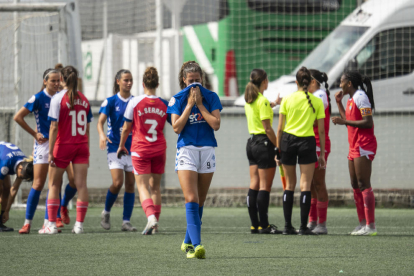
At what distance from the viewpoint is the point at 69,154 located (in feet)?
25.8

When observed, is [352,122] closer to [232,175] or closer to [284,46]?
[232,175]

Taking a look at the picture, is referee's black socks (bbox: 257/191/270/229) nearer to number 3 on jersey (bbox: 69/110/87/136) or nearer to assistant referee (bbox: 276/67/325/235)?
assistant referee (bbox: 276/67/325/235)

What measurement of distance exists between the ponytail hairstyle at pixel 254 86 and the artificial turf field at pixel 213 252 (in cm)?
161

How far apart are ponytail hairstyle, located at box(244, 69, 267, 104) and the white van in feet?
17.2

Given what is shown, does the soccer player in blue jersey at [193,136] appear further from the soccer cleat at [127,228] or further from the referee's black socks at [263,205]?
the soccer cleat at [127,228]

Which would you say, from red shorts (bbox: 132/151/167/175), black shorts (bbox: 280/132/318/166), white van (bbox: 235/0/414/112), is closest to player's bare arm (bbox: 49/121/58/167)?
red shorts (bbox: 132/151/167/175)

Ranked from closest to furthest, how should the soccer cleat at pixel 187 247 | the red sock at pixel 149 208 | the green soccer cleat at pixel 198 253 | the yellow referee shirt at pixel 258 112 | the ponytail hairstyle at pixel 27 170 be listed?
1. the green soccer cleat at pixel 198 253
2. the soccer cleat at pixel 187 247
3. the red sock at pixel 149 208
4. the yellow referee shirt at pixel 258 112
5. the ponytail hairstyle at pixel 27 170

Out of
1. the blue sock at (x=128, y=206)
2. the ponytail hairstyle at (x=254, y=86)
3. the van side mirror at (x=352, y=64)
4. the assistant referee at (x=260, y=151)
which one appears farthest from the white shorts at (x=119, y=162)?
the van side mirror at (x=352, y=64)

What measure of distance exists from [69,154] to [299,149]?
259cm

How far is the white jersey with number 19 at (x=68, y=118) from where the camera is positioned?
25.6 feet

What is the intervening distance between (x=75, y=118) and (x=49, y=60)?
4.60 metres

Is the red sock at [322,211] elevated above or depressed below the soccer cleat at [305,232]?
above

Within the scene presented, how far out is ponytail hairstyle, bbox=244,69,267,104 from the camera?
8195 millimetres

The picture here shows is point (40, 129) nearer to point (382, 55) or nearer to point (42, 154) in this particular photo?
point (42, 154)
